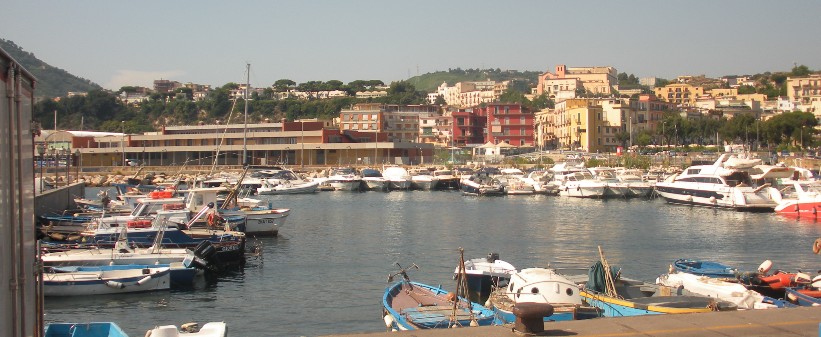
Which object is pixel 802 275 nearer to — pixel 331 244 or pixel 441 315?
pixel 441 315

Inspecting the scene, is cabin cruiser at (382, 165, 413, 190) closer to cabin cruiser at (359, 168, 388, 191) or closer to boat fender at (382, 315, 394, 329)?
cabin cruiser at (359, 168, 388, 191)

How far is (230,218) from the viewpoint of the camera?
114ft

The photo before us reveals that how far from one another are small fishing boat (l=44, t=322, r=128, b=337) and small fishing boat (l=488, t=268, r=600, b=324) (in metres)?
6.79

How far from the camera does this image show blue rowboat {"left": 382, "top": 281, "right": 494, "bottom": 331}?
15477 mm

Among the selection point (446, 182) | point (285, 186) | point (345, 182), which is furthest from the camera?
point (446, 182)

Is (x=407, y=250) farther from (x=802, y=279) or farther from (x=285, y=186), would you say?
(x=285, y=186)

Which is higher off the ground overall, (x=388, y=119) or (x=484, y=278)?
(x=388, y=119)

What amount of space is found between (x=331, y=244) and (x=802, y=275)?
67.3 ft

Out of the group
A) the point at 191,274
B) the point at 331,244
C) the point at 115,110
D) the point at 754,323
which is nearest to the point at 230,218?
the point at 331,244

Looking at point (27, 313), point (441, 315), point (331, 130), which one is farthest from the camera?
point (331, 130)

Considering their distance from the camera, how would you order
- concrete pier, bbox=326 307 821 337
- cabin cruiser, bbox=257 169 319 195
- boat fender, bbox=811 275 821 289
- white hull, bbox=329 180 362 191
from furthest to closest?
white hull, bbox=329 180 362 191
cabin cruiser, bbox=257 169 319 195
boat fender, bbox=811 275 821 289
concrete pier, bbox=326 307 821 337

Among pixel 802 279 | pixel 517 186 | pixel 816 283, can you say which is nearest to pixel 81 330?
pixel 816 283

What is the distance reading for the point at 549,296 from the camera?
15594mm

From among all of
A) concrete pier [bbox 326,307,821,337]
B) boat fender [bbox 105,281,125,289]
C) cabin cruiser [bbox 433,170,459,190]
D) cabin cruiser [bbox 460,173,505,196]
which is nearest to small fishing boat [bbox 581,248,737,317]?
concrete pier [bbox 326,307,821,337]
